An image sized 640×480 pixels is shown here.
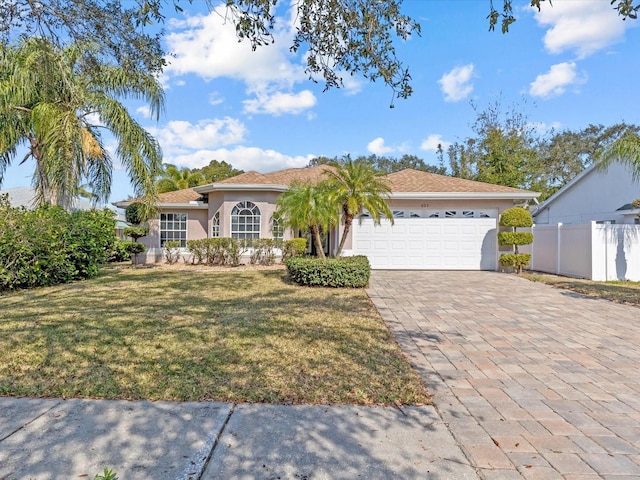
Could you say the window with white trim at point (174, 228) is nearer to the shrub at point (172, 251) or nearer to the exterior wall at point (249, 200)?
the shrub at point (172, 251)

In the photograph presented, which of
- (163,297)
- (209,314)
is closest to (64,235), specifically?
(163,297)

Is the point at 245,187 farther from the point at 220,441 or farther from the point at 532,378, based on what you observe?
the point at 220,441

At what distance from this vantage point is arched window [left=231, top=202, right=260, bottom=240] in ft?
53.0

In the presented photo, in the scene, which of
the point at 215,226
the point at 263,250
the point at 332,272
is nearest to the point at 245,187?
the point at 215,226

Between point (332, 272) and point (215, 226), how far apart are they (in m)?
8.30

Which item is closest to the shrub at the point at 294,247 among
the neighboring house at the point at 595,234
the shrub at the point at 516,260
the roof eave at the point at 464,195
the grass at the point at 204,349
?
the roof eave at the point at 464,195

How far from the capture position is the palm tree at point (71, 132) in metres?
12.0

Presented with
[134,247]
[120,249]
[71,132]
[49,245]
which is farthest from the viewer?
[134,247]

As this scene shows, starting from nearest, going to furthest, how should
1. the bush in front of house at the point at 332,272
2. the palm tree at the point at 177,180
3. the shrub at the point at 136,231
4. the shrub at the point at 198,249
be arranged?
1. the bush in front of house at the point at 332,272
2. the shrub at the point at 198,249
3. the shrub at the point at 136,231
4. the palm tree at the point at 177,180

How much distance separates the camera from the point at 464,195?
14.8 meters

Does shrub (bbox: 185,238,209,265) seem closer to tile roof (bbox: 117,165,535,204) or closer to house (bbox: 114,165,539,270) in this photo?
house (bbox: 114,165,539,270)

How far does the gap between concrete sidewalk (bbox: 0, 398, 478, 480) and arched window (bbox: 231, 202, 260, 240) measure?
12.9 m

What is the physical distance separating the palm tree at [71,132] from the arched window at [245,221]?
3.40 meters

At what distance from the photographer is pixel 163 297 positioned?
8805mm
